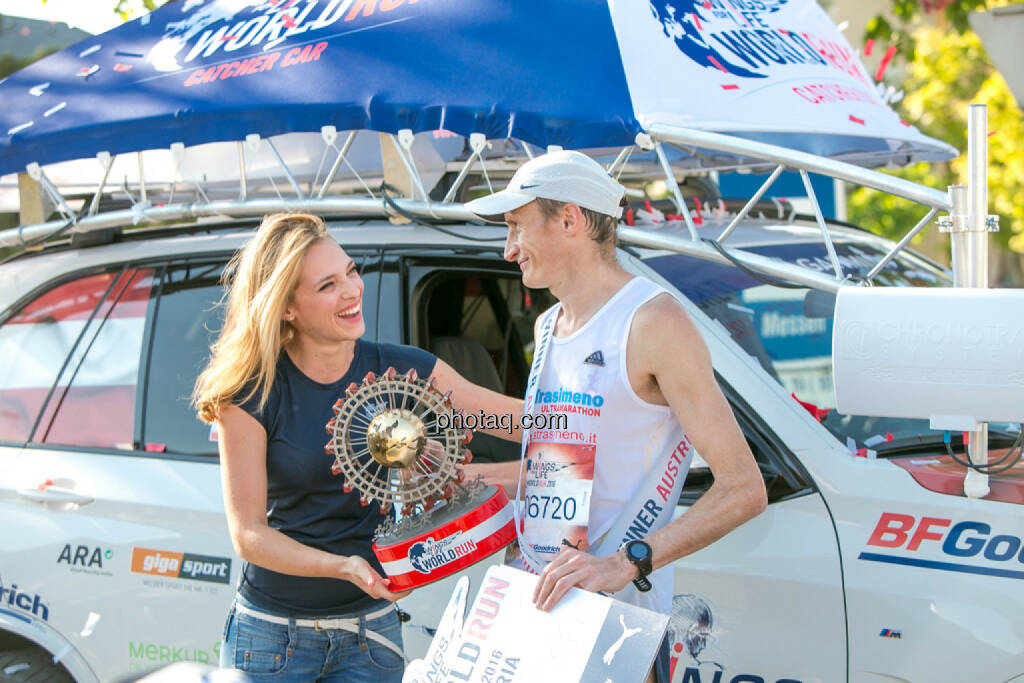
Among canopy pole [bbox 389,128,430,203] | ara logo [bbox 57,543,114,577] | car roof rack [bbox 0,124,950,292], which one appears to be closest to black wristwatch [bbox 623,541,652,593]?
car roof rack [bbox 0,124,950,292]

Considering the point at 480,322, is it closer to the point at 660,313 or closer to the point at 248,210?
the point at 248,210

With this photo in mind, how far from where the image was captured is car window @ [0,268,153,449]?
3.45 meters

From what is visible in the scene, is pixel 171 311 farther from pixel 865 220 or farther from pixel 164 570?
pixel 865 220

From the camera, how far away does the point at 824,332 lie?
3.80 m

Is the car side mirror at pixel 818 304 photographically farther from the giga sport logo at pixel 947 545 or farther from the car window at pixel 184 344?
the car window at pixel 184 344

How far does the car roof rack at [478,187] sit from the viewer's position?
284cm

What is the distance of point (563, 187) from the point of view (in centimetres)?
219

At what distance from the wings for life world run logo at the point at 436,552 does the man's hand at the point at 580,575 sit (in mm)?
239

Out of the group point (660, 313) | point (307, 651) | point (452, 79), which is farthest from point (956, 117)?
point (307, 651)

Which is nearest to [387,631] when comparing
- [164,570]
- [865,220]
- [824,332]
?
[164,570]

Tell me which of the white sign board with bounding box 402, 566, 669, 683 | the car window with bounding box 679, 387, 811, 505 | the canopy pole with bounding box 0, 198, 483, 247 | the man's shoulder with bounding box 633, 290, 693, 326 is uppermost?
the canopy pole with bounding box 0, 198, 483, 247

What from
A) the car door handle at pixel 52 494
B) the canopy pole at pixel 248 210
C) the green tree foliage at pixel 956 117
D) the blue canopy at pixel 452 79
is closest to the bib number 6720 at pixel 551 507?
the canopy pole at pixel 248 210

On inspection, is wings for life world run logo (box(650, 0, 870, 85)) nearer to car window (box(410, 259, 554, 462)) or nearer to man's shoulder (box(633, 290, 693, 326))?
car window (box(410, 259, 554, 462))

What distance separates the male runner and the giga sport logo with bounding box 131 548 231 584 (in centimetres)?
119
